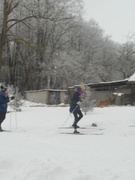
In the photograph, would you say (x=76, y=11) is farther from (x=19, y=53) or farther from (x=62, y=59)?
(x=19, y=53)

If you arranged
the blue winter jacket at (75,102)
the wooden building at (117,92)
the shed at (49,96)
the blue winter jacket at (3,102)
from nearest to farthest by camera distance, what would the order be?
the blue winter jacket at (75,102)
the blue winter jacket at (3,102)
the wooden building at (117,92)
the shed at (49,96)

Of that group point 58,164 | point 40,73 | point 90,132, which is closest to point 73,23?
point 40,73

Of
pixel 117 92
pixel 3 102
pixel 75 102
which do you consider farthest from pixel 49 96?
pixel 75 102

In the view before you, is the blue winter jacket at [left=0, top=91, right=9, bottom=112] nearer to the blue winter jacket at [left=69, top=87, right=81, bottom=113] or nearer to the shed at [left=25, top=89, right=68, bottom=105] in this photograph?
the blue winter jacket at [left=69, top=87, right=81, bottom=113]

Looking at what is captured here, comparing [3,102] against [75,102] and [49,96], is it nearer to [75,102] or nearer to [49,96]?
[75,102]

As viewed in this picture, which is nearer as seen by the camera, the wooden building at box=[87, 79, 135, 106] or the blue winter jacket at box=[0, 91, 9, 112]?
the blue winter jacket at box=[0, 91, 9, 112]

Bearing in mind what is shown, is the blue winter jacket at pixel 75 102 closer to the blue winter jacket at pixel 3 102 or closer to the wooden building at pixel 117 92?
the blue winter jacket at pixel 3 102

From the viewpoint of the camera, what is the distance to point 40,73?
144 ft

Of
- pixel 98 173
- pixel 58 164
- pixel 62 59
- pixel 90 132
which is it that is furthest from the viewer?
pixel 62 59

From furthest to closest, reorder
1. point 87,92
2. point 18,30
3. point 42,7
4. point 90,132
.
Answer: point 18,30 → point 42,7 → point 87,92 → point 90,132

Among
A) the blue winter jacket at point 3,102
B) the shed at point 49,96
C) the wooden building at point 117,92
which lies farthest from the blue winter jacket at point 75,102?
the shed at point 49,96

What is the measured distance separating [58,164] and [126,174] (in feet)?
4.00

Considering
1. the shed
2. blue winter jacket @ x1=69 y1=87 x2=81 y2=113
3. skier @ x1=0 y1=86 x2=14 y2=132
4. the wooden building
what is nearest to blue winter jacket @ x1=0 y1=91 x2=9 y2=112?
skier @ x1=0 y1=86 x2=14 y2=132

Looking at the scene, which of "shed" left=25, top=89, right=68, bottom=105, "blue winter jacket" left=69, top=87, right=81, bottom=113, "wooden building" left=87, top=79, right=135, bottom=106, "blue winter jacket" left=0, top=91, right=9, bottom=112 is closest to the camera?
"blue winter jacket" left=69, top=87, right=81, bottom=113
